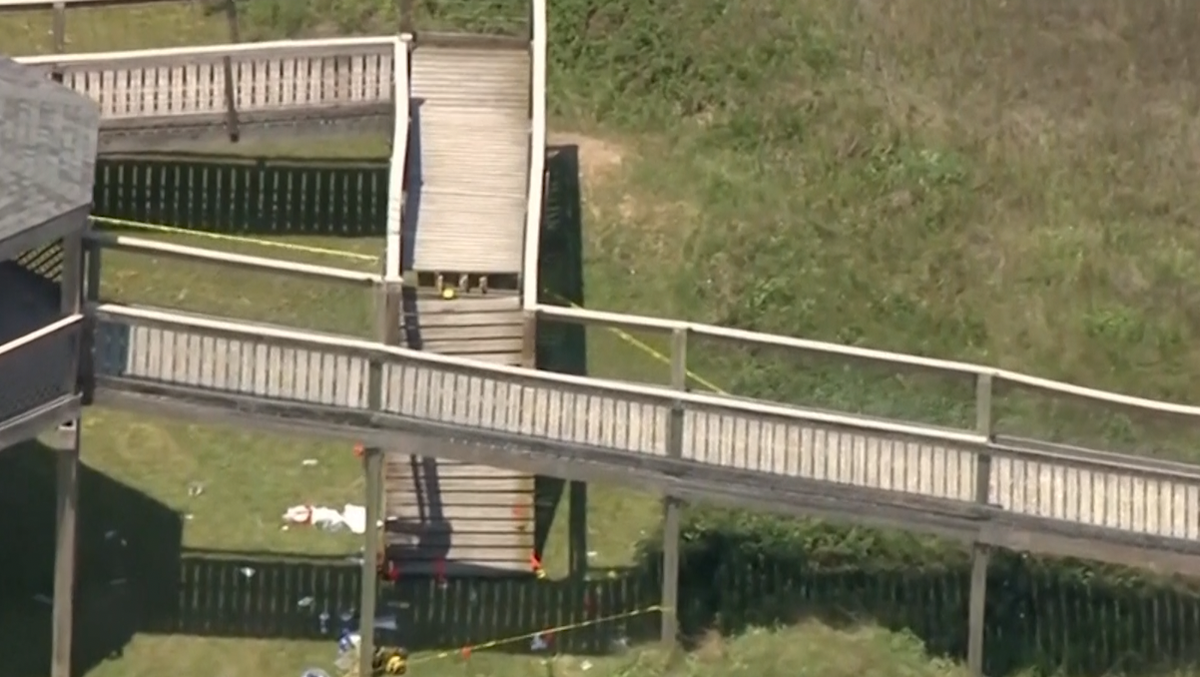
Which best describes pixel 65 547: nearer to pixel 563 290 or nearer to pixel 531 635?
pixel 531 635

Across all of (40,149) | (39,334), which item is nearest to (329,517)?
(39,334)

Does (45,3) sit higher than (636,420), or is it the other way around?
(45,3)

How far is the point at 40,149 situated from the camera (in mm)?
21656

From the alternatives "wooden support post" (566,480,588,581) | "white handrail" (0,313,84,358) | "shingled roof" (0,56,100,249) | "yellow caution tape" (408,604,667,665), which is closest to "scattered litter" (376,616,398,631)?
"yellow caution tape" (408,604,667,665)

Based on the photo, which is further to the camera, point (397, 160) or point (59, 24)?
point (59, 24)

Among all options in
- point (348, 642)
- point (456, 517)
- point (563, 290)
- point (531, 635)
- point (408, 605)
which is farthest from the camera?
point (563, 290)

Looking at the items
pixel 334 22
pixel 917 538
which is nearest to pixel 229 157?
pixel 334 22

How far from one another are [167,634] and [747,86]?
1009 centimetres

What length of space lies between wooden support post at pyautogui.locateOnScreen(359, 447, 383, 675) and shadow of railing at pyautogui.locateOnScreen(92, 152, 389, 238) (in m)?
5.58

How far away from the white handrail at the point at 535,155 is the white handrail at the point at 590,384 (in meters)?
1.51

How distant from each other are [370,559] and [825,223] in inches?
300

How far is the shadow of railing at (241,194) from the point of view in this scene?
2747cm

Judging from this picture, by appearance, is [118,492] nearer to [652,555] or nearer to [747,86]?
[652,555]

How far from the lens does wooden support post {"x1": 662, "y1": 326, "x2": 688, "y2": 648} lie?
22203 millimetres
